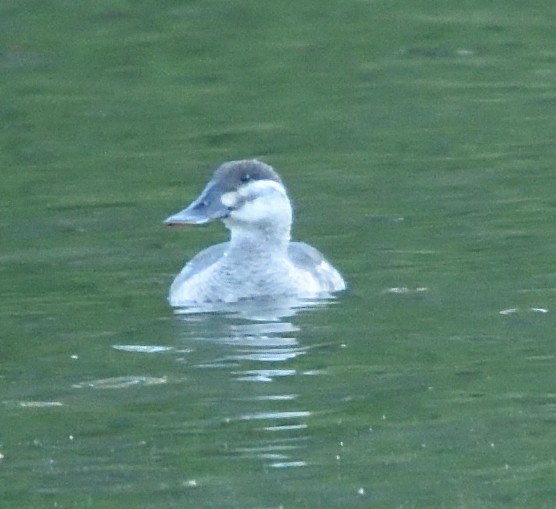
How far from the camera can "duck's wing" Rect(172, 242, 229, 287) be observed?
14.2 metres

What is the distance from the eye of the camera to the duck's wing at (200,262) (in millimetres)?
14181

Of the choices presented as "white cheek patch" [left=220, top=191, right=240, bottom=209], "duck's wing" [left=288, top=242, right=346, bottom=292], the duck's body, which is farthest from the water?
"white cheek patch" [left=220, top=191, right=240, bottom=209]

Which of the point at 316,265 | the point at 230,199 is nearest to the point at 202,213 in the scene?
the point at 230,199

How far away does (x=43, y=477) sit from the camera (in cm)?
964

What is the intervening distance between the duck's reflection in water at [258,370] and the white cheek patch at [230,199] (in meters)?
0.64

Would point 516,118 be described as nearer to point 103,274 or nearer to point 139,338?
point 103,274

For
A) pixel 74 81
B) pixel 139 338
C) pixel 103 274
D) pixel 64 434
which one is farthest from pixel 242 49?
pixel 64 434

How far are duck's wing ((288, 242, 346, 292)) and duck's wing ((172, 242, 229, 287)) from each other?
48 centimetres

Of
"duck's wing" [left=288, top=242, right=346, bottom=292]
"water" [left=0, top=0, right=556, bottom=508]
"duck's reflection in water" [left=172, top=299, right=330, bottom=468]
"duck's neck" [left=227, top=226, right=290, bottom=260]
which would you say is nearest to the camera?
"water" [left=0, top=0, right=556, bottom=508]

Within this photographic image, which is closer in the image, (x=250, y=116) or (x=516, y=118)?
(x=516, y=118)

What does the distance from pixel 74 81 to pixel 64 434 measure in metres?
14.6

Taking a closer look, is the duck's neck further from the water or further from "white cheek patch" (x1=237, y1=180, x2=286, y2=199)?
the water

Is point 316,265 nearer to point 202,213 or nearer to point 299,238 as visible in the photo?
point 202,213

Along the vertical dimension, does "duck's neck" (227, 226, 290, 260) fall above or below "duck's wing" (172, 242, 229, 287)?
above
